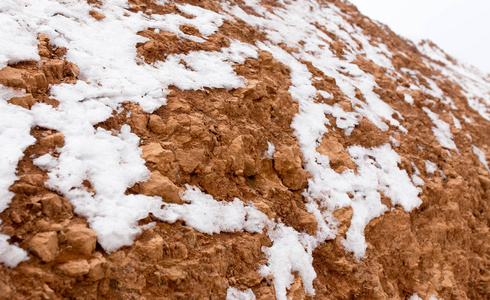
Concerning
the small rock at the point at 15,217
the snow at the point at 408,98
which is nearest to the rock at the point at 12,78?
the small rock at the point at 15,217

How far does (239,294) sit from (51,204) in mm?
2508

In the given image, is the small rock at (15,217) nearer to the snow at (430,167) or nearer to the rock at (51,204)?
the rock at (51,204)

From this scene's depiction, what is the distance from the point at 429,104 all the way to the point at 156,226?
1054 centimetres

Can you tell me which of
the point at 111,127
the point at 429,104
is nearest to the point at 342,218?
the point at 111,127

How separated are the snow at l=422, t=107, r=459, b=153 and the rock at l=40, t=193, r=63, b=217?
9.74m

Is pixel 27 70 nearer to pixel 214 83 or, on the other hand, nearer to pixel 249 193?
pixel 214 83

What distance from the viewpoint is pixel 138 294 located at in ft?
10.9

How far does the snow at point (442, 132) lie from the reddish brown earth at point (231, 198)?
49 cm

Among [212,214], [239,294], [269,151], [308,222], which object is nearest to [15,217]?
[212,214]

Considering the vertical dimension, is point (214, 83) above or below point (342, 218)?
above

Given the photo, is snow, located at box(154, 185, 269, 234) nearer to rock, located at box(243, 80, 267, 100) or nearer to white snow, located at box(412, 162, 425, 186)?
rock, located at box(243, 80, 267, 100)

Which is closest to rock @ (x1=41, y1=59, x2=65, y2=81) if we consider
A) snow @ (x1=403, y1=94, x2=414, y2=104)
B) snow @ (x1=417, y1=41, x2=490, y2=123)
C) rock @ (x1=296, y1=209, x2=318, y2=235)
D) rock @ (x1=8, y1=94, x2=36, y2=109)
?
rock @ (x1=8, y1=94, x2=36, y2=109)

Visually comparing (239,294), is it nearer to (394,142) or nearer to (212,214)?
(212,214)

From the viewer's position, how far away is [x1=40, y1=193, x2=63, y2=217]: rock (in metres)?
3.31
